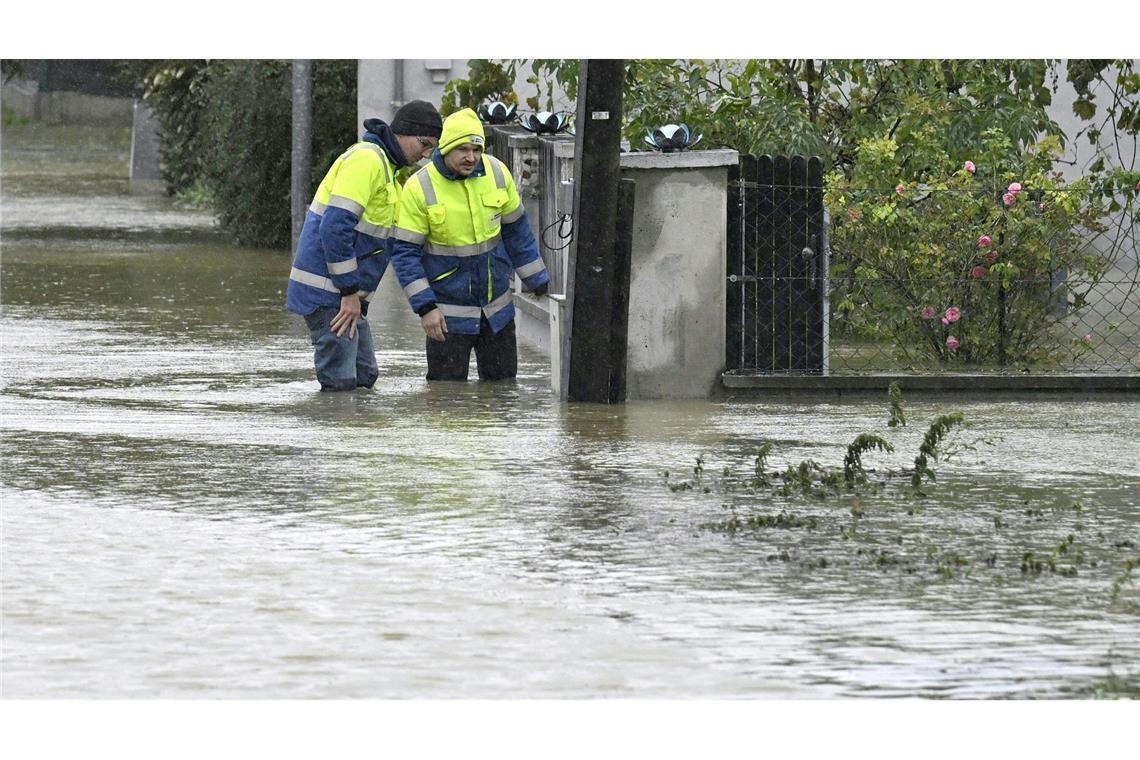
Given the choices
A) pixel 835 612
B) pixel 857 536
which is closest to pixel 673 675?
pixel 835 612

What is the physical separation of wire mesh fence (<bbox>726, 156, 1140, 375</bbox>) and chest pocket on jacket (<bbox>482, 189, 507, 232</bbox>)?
1312mm

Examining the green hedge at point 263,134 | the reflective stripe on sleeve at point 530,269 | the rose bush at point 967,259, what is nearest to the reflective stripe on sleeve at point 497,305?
the reflective stripe on sleeve at point 530,269

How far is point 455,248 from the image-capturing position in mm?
12258

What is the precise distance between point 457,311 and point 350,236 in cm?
99

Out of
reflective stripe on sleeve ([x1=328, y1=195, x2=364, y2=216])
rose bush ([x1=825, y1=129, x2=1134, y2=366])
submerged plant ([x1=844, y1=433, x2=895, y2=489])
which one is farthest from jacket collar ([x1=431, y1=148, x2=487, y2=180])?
submerged plant ([x1=844, y1=433, x2=895, y2=489])

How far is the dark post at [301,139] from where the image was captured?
20672 mm

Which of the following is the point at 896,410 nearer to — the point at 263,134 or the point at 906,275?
the point at 906,275

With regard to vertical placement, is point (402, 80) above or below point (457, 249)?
above

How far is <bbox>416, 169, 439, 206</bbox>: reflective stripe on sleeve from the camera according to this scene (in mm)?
12133

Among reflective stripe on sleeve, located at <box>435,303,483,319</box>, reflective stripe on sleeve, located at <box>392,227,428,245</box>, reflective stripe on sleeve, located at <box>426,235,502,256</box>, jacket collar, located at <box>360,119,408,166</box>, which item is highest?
jacket collar, located at <box>360,119,408,166</box>

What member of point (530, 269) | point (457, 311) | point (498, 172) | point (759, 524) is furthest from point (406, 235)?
point (759, 524)

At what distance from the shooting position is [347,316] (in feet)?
38.2

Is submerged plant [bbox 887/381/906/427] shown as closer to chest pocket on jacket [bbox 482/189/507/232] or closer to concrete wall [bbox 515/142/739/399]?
concrete wall [bbox 515/142/739/399]

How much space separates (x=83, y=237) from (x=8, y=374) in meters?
11.6
